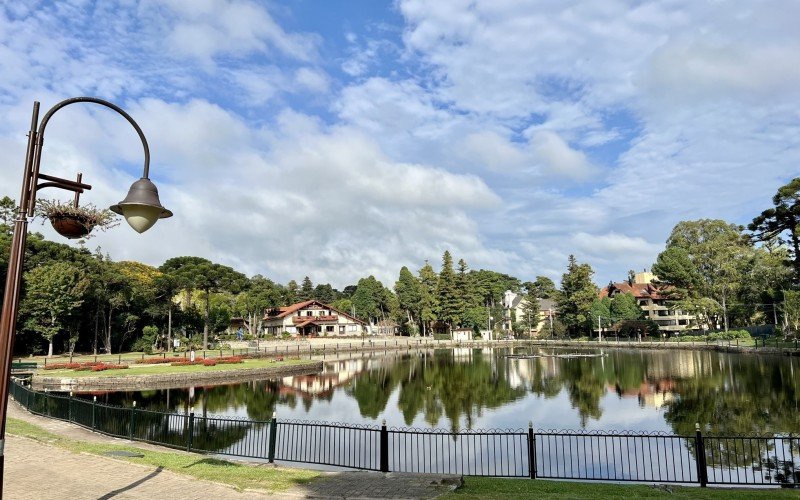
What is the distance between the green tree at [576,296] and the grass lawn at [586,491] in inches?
3145

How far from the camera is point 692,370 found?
1644 inches

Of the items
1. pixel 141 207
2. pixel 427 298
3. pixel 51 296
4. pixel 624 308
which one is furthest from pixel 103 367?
pixel 624 308

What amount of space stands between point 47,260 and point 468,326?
70780 millimetres

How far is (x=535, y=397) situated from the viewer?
30.2 m

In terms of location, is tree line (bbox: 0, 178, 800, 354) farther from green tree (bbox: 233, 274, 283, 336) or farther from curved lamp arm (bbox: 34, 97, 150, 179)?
curved lamp arm (bbox: 34, 97, 150, 179)

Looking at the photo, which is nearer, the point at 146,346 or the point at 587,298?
the point at 146,346

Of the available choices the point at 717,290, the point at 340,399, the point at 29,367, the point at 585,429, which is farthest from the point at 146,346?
the point at 717,290

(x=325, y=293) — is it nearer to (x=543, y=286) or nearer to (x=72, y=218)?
(x=543, y=286)

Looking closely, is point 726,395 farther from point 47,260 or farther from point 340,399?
point 47,260

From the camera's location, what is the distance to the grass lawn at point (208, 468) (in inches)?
392

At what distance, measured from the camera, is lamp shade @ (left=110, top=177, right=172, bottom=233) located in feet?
19.5

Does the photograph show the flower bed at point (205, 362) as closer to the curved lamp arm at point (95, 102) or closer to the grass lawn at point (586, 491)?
the grass lawn at point (586, 491)

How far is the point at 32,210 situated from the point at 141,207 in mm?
1188

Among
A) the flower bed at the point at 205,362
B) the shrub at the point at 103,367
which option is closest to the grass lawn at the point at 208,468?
the shrub at the point at 103,367
